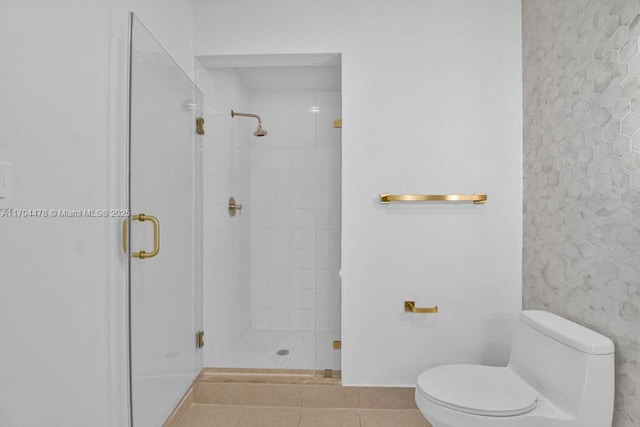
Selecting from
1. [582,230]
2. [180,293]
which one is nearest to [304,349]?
[180,293]

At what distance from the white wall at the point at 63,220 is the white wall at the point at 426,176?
3.73 feet

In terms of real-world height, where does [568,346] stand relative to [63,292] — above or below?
below

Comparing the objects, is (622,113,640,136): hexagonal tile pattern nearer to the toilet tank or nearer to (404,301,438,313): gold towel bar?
the toilet tank

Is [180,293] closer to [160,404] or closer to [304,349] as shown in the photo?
[160,404]

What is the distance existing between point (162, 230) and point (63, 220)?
508 mm

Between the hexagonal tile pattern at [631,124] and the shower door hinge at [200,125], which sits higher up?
the shower door hinge at [200,125]

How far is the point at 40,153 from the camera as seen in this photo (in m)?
1.07

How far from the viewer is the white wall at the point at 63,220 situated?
3.24 feet

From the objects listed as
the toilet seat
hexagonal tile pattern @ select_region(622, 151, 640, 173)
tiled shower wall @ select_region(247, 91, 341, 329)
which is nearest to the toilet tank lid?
the toilet seat

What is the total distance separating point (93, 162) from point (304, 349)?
1.82 m

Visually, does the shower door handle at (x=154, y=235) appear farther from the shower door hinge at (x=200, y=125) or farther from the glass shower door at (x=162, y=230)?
the shower door hinge at (x=200, y=125)

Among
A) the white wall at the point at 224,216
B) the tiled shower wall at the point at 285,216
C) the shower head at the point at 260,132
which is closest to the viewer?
the white wall at the point at 224,216

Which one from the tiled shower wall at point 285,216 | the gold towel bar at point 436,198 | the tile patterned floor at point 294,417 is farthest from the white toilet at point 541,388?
the tiled shower wall at point 285,216

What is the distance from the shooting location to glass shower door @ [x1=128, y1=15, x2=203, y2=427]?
55.8 inches
